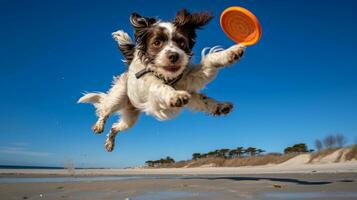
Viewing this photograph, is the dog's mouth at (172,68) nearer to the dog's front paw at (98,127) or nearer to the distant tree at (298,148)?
the dog's front paw at (98,127)

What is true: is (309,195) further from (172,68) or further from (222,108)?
(172,68)

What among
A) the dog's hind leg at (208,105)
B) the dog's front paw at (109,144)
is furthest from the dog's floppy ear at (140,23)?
the dog's front paw at (109,144)

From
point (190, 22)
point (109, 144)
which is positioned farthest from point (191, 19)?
point (109, 144)

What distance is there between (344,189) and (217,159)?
2648 cm

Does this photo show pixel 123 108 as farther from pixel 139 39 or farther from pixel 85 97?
pixel 139 39

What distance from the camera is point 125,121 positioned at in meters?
8.02

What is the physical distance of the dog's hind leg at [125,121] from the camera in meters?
7.94

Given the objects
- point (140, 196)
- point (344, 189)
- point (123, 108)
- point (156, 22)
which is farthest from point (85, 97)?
point (344, 189)

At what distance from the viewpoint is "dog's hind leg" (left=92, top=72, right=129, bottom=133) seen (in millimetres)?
7489

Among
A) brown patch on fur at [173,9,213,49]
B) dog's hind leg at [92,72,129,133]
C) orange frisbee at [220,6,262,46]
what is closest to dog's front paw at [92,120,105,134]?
dog's hind leg at [92,72,129,133]

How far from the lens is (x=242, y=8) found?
5262mm

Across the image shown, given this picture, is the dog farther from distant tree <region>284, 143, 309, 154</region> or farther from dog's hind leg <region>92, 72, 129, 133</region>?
distant tree <region>284, 143, 309, 154</region>

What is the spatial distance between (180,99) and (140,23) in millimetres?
1519

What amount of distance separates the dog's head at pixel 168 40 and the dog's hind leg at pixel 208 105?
0.78 m
